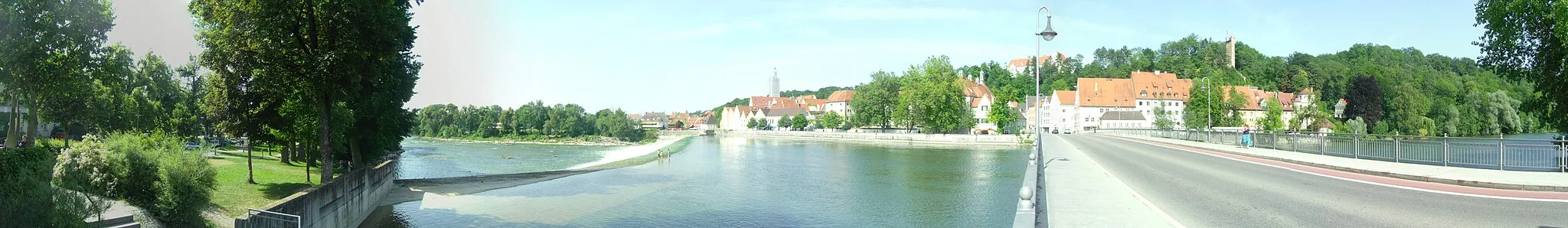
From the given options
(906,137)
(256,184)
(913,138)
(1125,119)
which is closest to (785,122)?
(906,137)

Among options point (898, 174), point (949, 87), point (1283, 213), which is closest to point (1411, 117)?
point (949, 87)

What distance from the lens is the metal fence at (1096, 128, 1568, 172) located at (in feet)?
51.5

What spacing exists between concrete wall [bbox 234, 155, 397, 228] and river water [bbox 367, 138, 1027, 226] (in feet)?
2.98

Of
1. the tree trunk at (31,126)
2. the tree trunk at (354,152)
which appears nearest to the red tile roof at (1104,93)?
the tree trunk at (354,152)

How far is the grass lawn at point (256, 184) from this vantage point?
16.1 metres

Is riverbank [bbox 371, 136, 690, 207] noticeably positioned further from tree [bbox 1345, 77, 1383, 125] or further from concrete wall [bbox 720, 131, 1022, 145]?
tree [bbox 1345, 77, 1383, 125]

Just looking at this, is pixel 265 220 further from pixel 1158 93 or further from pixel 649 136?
pixel 1158 93

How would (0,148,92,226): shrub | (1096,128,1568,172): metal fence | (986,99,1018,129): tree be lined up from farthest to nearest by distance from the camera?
(986,99,1018,129): tree < (1096,128,1568,172): metal fence < (0,148,92,226): shrub

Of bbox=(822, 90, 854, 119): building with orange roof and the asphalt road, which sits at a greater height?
bbox=(822, 90, 854, 119): building with orange roof

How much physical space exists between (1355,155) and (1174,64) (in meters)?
116

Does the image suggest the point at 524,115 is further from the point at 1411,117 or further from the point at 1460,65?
the point at 1460,65

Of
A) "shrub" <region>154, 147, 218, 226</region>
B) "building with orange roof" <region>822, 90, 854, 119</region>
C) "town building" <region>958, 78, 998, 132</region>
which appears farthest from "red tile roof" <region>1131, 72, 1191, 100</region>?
"shrub" <region>154, 147, 218, 226</region>

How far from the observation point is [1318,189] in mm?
12719

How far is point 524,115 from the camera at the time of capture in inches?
4628
